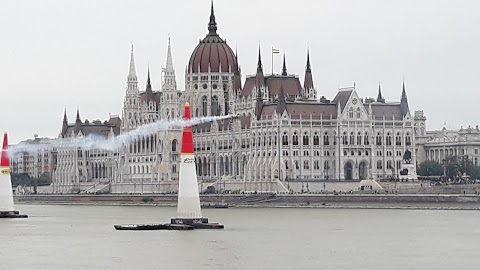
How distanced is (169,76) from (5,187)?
295 ft

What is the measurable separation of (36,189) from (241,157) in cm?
4477

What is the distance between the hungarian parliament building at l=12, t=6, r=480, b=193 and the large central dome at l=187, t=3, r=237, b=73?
0.13 m

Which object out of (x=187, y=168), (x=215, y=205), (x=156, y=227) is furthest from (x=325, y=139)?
(x=187, y=168)

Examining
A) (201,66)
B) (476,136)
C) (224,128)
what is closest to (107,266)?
(224,128)

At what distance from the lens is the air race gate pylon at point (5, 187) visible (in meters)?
91.2

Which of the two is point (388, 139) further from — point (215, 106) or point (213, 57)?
point (213, 57)

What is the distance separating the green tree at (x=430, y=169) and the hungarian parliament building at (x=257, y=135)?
7590mm

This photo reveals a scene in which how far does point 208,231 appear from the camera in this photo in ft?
272

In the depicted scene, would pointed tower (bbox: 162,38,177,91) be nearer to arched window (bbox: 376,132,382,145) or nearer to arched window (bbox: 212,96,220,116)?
arched window (bbox: 212,96,220,116)

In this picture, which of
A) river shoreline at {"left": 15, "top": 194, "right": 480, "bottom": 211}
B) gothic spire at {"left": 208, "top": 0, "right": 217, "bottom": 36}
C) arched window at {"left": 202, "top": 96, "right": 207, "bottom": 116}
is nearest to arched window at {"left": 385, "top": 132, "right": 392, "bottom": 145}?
river shoreline at {"left": 15, "top": 194, "right": 480, "bottom": 211}

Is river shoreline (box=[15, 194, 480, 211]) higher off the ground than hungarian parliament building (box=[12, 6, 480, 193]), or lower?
lower

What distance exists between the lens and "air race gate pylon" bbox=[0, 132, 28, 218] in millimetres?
91219

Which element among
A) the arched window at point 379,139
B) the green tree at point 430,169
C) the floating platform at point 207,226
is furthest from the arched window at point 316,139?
the floating platform at point 207,226

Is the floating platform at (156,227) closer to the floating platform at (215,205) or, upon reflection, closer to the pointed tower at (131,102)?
the floating platform at (215,205)
